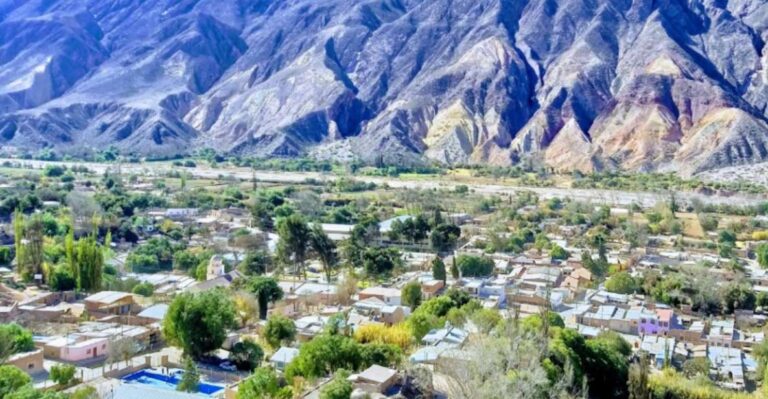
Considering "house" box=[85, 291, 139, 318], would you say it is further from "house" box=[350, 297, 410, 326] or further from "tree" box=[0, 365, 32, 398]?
"tree" box=[0, 365, 32, 398]

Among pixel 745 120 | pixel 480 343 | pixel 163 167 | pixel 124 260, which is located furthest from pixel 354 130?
pixel 480 343

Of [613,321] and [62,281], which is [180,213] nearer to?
[62,281]

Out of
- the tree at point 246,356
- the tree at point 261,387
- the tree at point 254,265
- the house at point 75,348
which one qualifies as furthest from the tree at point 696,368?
the tree at point 254,265

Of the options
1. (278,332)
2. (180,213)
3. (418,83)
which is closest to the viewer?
(278,332)

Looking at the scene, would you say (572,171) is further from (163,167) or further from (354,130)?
(163,167)

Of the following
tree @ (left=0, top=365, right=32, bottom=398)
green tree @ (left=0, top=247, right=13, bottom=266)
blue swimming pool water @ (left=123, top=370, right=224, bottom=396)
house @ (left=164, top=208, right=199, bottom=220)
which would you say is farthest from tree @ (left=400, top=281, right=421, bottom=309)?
house @ (left=164, top=208, right=199, bottom=220)

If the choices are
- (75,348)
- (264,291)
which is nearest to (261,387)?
(75,348)

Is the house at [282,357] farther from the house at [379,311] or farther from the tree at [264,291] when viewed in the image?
the tree at [264,291]
